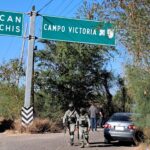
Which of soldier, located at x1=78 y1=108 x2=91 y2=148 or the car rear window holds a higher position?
Answer: the car rear window

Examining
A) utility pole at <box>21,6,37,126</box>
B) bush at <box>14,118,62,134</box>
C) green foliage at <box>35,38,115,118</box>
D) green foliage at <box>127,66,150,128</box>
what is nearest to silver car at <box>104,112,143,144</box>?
green foliage at <box>127,66,150,128</box>

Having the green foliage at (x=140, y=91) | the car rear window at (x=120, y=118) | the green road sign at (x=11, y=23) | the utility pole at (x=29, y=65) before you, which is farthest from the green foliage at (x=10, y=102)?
the green foliage at (x=140, y=91)

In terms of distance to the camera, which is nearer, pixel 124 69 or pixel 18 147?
pixel 124 69

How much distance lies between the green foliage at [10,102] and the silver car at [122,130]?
11.8 m

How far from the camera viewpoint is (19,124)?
31078 millimetres

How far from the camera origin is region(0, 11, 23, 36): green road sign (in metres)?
28.5

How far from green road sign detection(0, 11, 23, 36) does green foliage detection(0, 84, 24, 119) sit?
22.1 feet

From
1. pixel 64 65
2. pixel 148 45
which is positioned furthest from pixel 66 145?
pixel 64 65

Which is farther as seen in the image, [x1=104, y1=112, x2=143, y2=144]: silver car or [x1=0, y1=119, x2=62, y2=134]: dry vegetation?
[x1=0, y1=119, x2=62, y2=134]: dry vegetation

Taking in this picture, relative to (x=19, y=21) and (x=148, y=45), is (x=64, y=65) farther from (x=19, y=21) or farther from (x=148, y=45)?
(x=148, y=45)

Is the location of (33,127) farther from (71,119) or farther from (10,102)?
(71,119)

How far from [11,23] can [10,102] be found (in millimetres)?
7919

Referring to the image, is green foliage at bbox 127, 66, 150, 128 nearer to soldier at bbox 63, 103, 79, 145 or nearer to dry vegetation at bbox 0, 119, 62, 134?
soldier at bbox 63, 103, 79, 145

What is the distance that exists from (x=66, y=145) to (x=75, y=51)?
2075 centimetres
